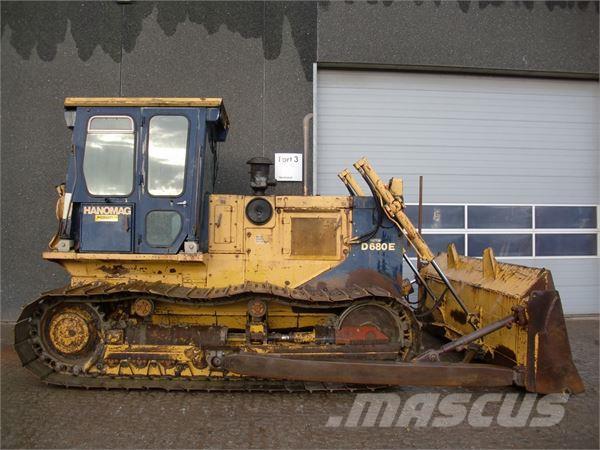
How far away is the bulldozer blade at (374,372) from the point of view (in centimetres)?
457

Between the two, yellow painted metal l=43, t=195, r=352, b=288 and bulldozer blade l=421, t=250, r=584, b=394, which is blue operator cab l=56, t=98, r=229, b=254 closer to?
yellow painted metal l=43, t=195, r=352, b=288

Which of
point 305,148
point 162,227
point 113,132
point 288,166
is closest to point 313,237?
point 162,227

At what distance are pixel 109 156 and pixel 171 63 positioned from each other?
405cm

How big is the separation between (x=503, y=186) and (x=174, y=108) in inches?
274

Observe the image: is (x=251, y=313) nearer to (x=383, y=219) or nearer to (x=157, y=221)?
(x=157, y=221)

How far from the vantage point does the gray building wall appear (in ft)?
28.0

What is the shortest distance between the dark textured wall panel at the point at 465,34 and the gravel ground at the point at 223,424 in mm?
6370

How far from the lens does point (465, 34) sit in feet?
29.3

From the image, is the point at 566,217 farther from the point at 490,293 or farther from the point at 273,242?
the point at 273,242

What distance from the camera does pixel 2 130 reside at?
857 cm

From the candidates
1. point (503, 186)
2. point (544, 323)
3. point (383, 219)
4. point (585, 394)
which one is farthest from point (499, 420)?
point (503, 186)

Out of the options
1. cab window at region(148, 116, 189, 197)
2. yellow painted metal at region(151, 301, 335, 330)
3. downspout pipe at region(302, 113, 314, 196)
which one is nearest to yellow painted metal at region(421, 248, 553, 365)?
yellow painted metal at region(151, 301, 335, 330)

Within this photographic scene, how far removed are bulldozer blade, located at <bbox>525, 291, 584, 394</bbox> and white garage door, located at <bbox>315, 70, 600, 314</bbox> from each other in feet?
14.9

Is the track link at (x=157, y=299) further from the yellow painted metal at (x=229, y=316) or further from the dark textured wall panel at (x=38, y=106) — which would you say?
the dark textured wall panel at (x=38, y=106)
